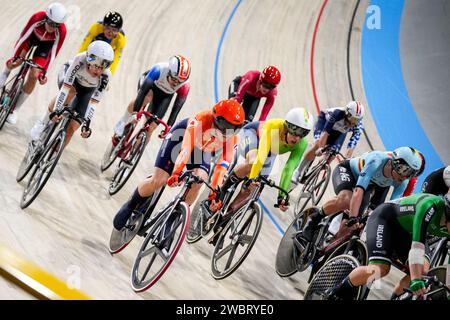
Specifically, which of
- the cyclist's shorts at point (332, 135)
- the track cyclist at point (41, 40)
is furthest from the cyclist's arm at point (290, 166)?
the track cyclist at point (41, 40)

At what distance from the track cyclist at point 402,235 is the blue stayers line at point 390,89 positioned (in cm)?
478

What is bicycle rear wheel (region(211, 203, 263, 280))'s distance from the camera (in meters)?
6.47

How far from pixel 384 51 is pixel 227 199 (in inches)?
279

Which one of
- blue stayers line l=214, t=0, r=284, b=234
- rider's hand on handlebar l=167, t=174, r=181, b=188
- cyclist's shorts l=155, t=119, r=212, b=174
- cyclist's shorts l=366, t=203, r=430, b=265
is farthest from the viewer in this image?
blue stayers line l=214, t=0, r=284, b=234

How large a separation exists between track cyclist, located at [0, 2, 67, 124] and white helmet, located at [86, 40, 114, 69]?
1072mm

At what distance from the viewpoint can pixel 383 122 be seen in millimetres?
11969

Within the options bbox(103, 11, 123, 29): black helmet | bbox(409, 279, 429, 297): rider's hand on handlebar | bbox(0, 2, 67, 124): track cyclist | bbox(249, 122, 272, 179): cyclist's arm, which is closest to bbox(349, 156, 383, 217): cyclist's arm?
bbox(249, 122, 272, 179): cyclist's arm

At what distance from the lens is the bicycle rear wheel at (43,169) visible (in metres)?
6.55

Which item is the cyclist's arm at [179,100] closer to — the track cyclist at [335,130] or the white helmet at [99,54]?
the white helmet at [99,54]

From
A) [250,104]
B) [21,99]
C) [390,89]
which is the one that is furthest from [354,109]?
[390,89]

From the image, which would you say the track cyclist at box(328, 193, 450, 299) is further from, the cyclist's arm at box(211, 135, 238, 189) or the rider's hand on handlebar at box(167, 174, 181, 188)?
the rider's hand on handlebar at box(167, 174, 181, 188)

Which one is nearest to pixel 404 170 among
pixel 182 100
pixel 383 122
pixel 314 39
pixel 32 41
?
pixel 182 100

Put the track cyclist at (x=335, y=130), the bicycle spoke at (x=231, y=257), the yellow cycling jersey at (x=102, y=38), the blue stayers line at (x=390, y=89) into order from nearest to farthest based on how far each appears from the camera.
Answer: the bicycle spoke at (x=231, y=257), the yellow cycling jersey at (x=102, y=38), the track cyclist at (x=335, y=130), the blue stayers line at (x=390, y=89)

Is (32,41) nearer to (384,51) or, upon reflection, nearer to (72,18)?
(72,18)
